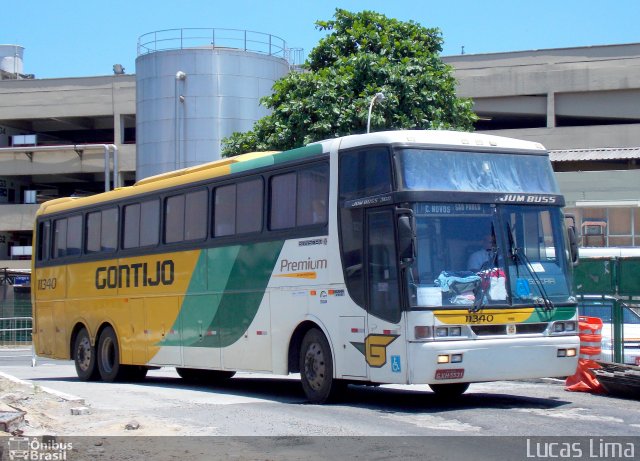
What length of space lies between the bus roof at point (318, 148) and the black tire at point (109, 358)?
292 cm

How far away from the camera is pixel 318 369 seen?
13.5m

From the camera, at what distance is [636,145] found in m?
46.2

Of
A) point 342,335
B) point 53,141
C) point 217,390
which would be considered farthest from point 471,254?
point 53,141

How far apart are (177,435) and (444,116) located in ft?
68.8

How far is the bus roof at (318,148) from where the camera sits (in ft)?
41.1

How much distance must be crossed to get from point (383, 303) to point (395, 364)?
811 mm

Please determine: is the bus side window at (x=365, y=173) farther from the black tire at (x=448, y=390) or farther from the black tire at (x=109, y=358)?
the black tire at (x=109, y=358)

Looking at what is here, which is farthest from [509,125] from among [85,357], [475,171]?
[475,171]

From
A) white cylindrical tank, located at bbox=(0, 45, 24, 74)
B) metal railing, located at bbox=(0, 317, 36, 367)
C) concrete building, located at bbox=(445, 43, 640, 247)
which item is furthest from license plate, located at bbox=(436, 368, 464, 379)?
white cylindrical tank, located at bbox=(0, 45, 24, 74)

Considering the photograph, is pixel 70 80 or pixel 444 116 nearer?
pixel 444 116

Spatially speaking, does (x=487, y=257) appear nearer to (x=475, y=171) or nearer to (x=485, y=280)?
(x=485, y=280)

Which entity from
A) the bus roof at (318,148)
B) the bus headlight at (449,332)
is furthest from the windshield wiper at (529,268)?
the bus roof at (318,148)

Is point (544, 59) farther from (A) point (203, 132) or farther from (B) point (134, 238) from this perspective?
(B) point (134, 238)

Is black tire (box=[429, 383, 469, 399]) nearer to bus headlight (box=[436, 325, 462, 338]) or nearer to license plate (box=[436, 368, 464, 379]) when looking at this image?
license plate (box=[436, 368, 464, 379])
